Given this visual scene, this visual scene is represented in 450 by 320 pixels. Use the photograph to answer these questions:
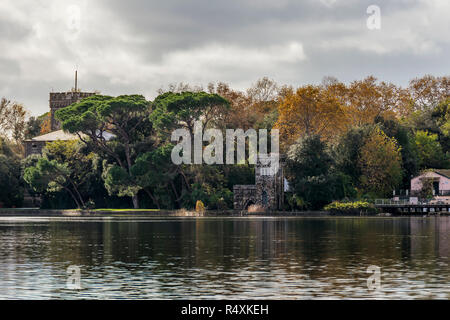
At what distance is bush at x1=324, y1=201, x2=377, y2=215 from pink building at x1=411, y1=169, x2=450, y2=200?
8.96 metres

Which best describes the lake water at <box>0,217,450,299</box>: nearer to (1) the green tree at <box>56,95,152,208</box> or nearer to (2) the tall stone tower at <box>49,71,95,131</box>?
(1) the green tree at <box>56,95,152,208</box>

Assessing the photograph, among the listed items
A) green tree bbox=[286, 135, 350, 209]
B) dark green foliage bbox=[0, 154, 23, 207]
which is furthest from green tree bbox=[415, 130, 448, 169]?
dark green foliage bbox=[0, 154, 23, 207]

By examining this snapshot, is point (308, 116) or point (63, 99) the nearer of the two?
point (308, 116)

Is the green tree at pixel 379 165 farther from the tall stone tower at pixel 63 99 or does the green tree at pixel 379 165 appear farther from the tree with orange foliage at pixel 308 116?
the tall stone tower at pixel 63 99

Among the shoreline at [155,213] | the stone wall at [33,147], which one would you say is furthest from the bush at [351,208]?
the stone wall at [33,147]

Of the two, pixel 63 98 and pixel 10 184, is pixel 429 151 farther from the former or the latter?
pixel 63 98

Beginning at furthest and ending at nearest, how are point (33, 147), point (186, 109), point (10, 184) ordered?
point (33, 147), point (10, 184), point (186, 109)

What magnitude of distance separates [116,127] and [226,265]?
69311 mm

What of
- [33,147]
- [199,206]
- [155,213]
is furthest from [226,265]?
[33,147]

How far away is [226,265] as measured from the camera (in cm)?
3300

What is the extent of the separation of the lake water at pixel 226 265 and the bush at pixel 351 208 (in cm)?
3716

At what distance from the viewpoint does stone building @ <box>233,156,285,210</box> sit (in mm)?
93438

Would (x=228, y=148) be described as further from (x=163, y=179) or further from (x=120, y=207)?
(x=120, y=207)
